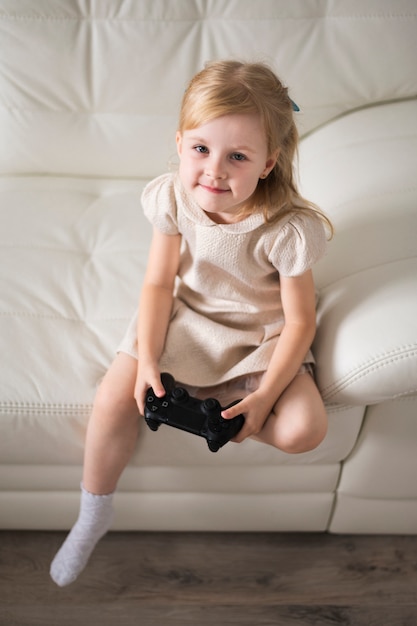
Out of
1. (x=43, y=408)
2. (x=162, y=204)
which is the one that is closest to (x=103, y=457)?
(x=43, y=408)

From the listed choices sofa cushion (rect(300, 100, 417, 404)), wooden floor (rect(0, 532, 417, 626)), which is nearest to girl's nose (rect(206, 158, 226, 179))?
sofa cushion (rect(300, 100, 417, 404))

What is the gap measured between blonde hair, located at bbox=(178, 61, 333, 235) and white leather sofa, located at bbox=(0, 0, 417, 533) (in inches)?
10.4

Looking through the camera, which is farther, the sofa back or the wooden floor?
the sofa back

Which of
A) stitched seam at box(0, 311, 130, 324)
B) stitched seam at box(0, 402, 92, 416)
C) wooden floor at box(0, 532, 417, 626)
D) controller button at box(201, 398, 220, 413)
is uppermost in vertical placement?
controller button at box(201, 398, 220, 413)

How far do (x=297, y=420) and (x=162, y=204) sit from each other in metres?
0.43

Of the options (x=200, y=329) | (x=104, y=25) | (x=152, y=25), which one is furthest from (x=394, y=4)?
(x=200, y=329)

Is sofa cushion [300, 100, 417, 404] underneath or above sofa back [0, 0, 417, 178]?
underneath

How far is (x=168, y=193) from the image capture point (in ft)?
3.65

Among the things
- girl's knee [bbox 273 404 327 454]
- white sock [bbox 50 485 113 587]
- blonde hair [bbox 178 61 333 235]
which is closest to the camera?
blonde hair [bbox 178 61 333 235]

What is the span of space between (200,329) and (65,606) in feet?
1.98

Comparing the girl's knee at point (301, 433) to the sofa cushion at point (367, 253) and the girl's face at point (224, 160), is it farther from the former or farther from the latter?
the girl's face at point (224, 160)

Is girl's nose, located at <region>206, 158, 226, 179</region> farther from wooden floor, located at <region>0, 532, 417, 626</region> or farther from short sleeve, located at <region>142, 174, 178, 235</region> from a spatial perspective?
wooden floor, located at <region>0, 532, 417, 626</region>

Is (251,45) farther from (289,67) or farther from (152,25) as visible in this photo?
(152,25)

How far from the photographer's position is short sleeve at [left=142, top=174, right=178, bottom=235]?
3.65 ft
